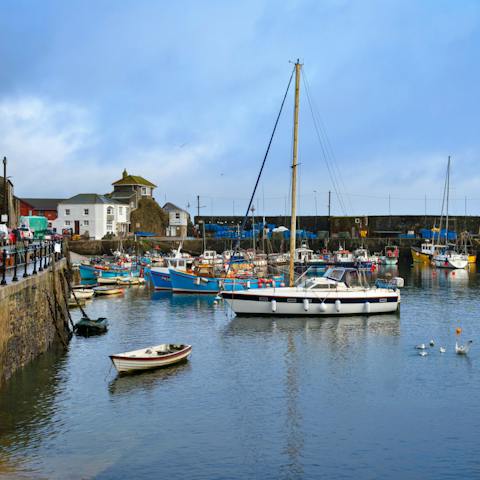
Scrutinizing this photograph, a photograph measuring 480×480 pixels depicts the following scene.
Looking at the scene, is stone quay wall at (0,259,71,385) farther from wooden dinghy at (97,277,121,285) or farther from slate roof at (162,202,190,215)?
slate roof at (162,202,190,215)

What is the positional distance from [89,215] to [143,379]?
253ft

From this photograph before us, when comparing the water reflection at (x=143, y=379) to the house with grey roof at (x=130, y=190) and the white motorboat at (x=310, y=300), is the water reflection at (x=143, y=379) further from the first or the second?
the house with grey roof at (x=130, y=190)

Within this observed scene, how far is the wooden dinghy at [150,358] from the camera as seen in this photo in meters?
27.7

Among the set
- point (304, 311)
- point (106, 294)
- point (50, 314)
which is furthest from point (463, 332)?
point (106, 294)

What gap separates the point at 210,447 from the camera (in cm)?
2019

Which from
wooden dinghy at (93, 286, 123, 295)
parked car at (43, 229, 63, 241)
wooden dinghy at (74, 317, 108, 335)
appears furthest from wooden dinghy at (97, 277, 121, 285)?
wooden dinghy at (74, 317, 108, 335)

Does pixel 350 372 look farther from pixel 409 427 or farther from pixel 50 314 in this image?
pixel 50 314

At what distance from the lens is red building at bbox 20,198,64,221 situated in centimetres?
10594

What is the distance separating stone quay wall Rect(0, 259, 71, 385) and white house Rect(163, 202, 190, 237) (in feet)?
256

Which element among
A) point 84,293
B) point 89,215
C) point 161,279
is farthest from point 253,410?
point 89,215

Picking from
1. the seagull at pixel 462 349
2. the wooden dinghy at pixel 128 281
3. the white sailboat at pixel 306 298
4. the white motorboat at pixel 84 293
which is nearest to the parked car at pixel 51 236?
the white motorboat at pixel 84 293

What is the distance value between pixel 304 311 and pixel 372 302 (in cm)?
475

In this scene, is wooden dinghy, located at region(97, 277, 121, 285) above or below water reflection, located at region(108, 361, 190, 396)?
above

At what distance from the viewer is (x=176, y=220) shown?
11756cm
